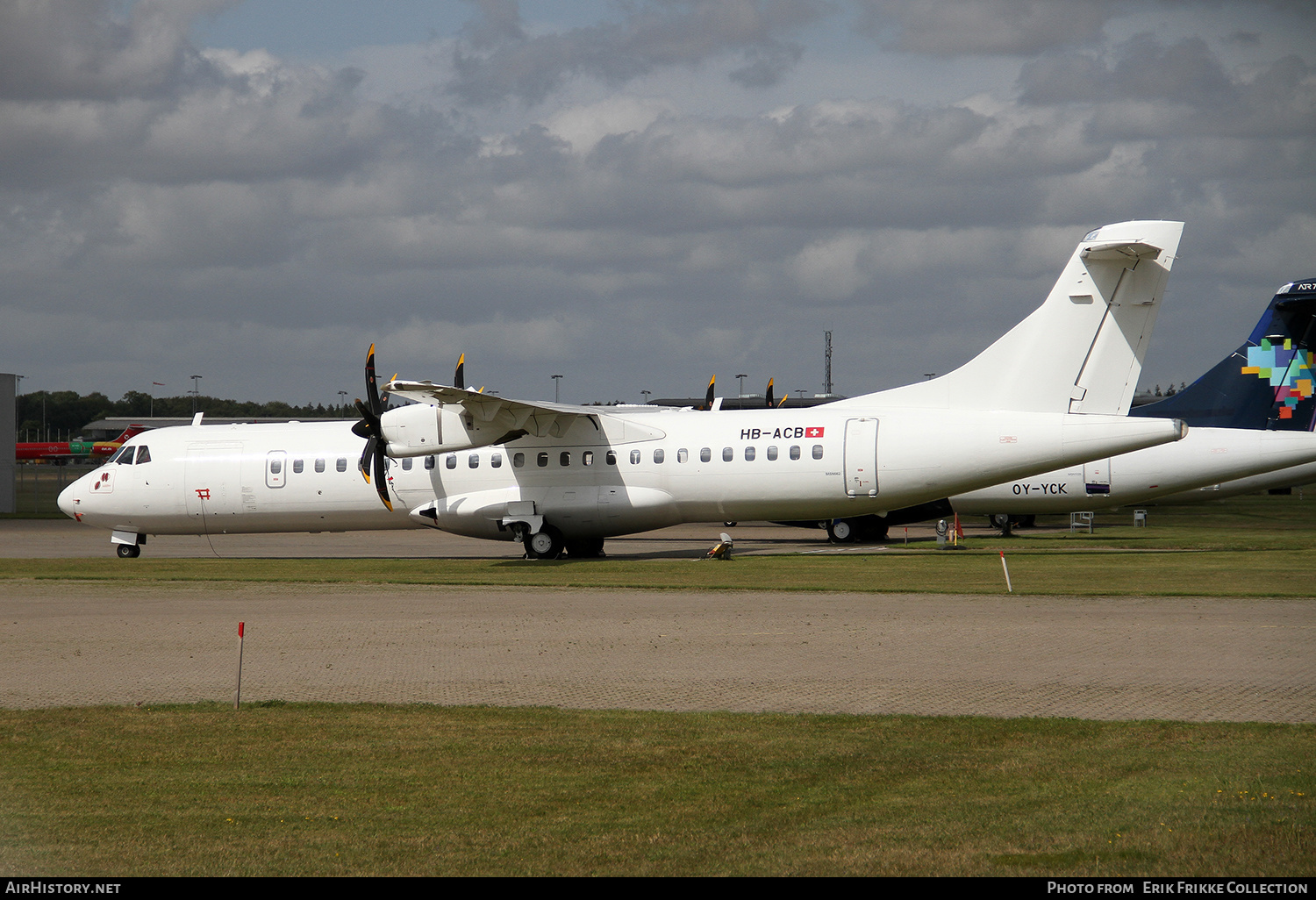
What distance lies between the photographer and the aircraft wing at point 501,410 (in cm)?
2575

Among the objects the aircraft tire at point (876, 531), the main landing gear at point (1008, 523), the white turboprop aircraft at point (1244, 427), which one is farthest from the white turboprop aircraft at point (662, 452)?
the main landing gear at point (1008, 523)

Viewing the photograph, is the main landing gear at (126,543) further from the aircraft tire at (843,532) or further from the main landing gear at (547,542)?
the aircraft tire at (843,532)

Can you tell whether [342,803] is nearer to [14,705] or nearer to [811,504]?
[14,705]

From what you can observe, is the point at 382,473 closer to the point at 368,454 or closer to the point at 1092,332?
the point at 368,454

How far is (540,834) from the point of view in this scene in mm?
7027

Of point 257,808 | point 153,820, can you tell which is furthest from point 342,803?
point 153,820

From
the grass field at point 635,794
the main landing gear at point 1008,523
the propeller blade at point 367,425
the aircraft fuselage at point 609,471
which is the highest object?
the propeller blade at point 367,425

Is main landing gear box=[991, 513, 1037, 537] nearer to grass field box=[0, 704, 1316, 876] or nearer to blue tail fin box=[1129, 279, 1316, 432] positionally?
blue tail fin box=[1129, 279, 1316, 432]

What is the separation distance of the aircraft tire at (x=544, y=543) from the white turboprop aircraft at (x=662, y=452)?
2.0 inches

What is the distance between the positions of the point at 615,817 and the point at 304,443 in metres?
24.5

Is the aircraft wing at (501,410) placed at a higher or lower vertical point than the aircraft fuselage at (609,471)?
higher

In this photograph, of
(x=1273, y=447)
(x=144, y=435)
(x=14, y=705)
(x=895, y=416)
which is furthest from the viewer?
(x=144, y=435)

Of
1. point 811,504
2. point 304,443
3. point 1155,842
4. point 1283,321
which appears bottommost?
point 1155,842

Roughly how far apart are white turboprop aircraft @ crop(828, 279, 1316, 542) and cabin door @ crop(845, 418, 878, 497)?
236 inches
